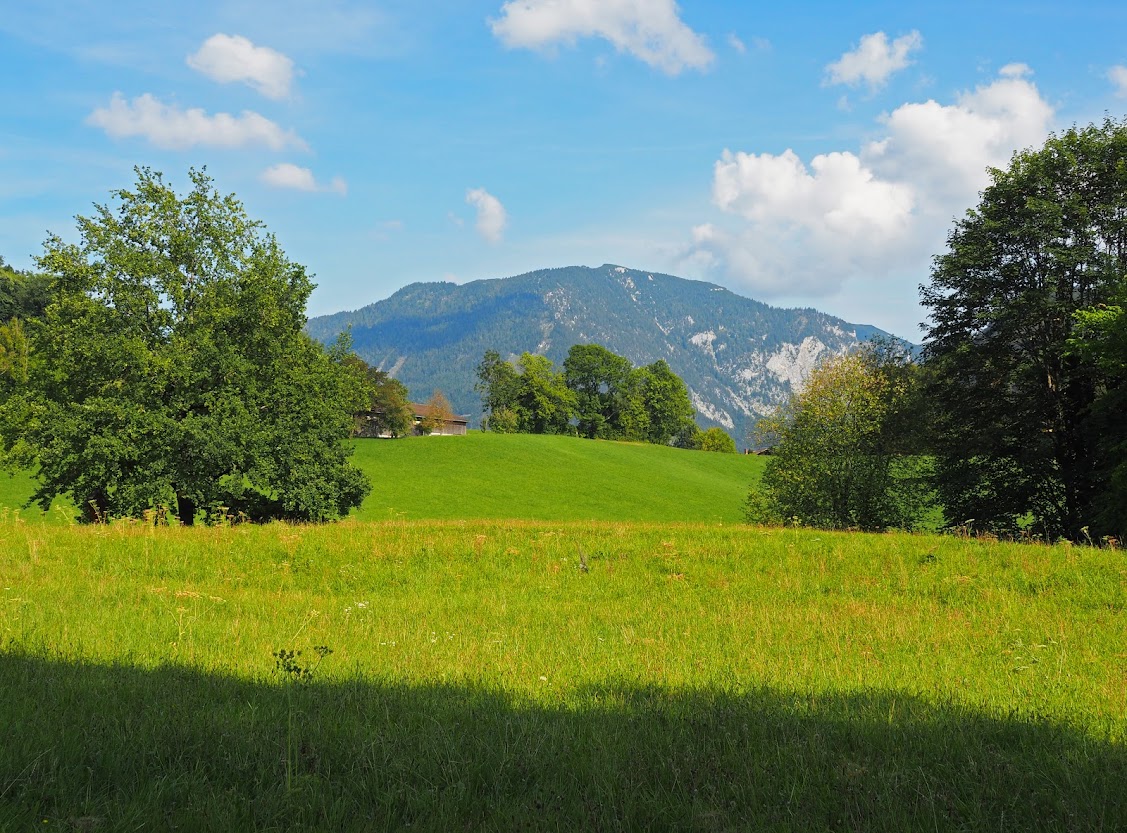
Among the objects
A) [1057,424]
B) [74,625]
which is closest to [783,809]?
[74,625]

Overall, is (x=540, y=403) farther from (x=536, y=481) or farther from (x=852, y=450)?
(x=852, y=450)

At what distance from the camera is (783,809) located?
4117 millimetres

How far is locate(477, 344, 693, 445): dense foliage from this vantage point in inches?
5049

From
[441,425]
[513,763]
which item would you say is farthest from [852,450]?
[441,425]

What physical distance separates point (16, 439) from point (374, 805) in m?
31.5

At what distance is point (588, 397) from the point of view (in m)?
133

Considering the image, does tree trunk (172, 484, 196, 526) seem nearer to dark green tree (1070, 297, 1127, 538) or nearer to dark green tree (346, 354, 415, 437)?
dark green tree (1070, 297, 1127, 538)

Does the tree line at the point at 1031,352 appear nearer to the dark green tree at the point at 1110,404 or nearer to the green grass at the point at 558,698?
the dark green tree at the point at 1110,404

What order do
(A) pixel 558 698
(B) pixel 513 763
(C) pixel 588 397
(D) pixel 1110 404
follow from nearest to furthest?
(B) pixel 513 763 < (A) pixel 558 698 < (D) pixel 1110 404 < (C) pixel 588 397

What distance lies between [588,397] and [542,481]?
61.9 meters

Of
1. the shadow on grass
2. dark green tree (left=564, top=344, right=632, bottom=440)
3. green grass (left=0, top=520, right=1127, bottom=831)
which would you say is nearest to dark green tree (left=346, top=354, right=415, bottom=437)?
dark green tree (left=564, top=344, right=632, bottom=440)

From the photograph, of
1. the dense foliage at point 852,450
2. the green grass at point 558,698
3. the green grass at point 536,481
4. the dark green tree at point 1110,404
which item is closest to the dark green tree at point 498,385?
the green grass at point 536,481

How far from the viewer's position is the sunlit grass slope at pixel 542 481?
61250 millimetres

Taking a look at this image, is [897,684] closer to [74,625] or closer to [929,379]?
[74,625]
